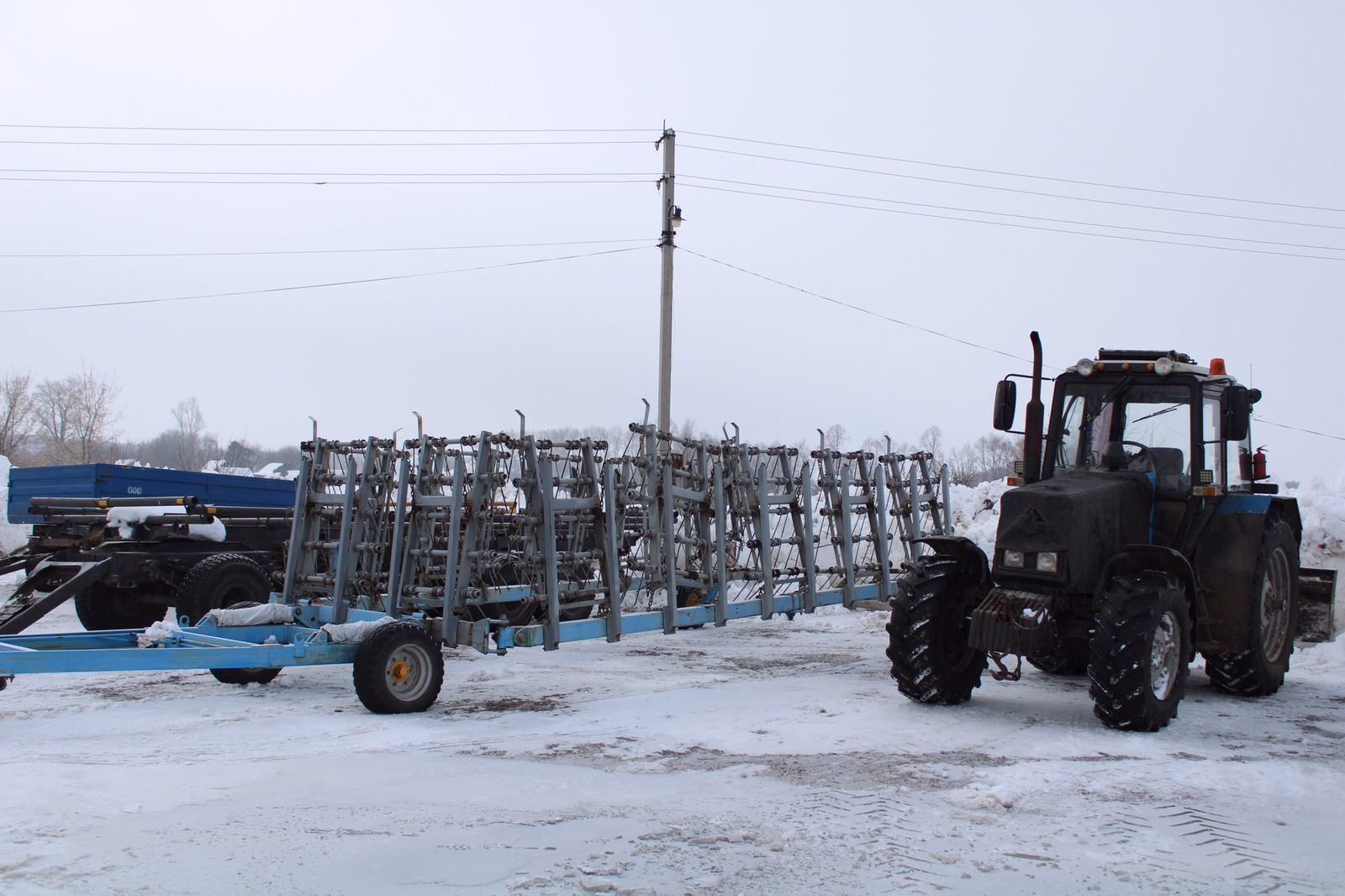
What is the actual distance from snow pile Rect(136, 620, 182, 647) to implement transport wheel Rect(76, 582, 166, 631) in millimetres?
3936

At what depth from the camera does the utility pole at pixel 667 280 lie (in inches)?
706

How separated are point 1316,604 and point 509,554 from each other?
8.19 meters

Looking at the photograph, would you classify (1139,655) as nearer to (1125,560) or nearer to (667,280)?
(1125,560)

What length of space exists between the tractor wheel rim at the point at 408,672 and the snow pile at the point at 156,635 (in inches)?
67.9

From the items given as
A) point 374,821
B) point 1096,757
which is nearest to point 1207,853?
point 1096,757

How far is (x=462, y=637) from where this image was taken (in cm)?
818

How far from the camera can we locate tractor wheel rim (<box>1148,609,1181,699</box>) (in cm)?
751

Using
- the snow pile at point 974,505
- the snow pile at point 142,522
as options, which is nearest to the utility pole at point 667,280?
the snow pile at point 974,505

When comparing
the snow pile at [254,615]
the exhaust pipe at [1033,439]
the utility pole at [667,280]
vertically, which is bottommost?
the snow pile at [254,615]

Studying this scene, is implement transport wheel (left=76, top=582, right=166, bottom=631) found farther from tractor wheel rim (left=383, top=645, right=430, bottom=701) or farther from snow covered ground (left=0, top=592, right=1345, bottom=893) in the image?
tractor wheel rim (left=383, top=645, right=430, bottom=701)

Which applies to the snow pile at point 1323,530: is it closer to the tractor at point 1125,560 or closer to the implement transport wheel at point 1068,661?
the tractor at point 1125,560

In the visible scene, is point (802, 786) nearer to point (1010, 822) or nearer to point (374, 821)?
point (1010, 822)

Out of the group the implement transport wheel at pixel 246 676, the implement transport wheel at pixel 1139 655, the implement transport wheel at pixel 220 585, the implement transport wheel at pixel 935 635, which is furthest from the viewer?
the implement transport wheel at pixel 220 585

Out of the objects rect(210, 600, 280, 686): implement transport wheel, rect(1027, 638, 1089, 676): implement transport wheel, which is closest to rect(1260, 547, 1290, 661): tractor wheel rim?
rect(1027, 638, 1089, 676): implement transport wheel
